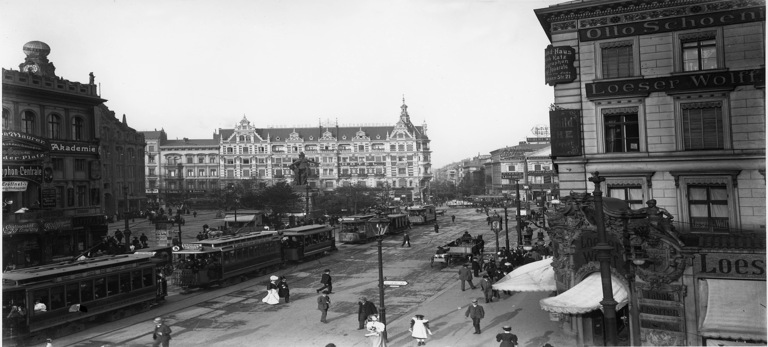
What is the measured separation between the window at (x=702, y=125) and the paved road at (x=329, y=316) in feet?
25.3

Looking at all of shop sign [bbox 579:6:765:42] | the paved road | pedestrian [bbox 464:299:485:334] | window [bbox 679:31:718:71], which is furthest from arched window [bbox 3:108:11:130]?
window [bbox 679:31:718:71]

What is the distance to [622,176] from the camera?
65.0 ft

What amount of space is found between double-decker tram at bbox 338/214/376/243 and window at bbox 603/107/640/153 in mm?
26714

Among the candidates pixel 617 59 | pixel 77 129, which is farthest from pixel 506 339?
pixel 77 129

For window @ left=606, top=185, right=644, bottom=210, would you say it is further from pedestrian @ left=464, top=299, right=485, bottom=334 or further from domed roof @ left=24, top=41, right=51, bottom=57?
domed roof @ left=24, top=41, right=51, bottom=57

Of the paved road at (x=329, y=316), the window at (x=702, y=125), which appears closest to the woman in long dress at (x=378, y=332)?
the paved road at (x=329, y=316)

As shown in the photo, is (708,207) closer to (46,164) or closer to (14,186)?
(14,186)

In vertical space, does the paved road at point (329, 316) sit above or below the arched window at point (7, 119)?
below

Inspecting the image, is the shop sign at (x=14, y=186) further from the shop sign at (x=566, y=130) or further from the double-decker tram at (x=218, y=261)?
the shop sign at (x=566, y=130)

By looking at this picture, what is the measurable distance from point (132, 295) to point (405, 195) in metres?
79.6

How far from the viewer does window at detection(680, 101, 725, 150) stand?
59.9 feet

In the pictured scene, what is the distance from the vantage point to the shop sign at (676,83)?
17.7m

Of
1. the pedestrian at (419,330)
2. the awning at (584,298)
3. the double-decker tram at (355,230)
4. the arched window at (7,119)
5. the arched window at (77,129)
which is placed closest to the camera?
the awning at (584,298)

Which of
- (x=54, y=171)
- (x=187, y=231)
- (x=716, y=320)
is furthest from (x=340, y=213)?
(x=716, y=320)
